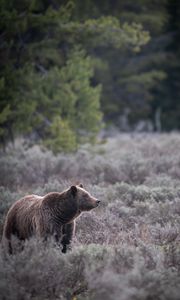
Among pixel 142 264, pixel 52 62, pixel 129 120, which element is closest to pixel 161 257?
pixel 142 264

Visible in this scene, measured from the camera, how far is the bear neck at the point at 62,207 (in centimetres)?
711

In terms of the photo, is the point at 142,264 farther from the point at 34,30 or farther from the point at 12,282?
the point at 34,30

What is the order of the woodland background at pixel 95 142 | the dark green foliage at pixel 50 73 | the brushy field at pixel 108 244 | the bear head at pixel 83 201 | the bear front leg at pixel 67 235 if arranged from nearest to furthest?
the brushy field at pixel 108 244, the woodland background at pixel 95 142, the bear front leg at pixel 67 235, the bear head at pixel 83 201, the dark green foliage at pixel 50 73

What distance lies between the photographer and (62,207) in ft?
23.5

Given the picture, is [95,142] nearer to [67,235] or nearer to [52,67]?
[52,67]

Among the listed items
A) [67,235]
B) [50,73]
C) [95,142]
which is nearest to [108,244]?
[67,235]

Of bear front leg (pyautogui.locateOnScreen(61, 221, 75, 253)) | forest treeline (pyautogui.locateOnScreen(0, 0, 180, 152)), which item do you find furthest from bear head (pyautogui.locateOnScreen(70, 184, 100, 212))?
forest treeline (pyautogui.locateOnScreen(0, 0, 180, 152))

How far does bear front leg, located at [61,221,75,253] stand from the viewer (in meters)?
6.98

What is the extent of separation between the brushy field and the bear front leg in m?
0.18

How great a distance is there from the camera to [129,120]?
33781mm

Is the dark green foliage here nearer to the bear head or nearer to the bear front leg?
the bear head

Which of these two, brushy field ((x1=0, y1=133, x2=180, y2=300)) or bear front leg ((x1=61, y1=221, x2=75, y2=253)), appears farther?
bear front leg ((x1=61, y1=221, x2=75, y2=253))

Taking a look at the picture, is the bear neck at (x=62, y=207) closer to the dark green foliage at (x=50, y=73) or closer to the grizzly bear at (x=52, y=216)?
the grizzly bear at (x=52, y=216)

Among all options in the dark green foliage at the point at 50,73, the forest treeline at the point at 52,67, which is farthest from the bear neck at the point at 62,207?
the dark green foliage at the point at 50,73
